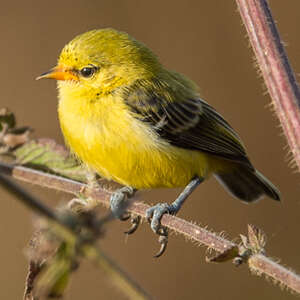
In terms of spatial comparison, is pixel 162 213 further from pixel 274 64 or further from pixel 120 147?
pixel 274 64

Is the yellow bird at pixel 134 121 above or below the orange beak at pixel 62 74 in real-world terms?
below

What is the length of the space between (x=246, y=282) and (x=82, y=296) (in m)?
1.77

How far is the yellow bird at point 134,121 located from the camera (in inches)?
151

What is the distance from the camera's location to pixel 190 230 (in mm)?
1801

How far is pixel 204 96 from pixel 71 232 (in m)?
6.59

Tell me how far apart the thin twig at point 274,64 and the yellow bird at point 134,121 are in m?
2.04

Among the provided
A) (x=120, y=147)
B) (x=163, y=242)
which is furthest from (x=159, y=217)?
(x=120, y=147)

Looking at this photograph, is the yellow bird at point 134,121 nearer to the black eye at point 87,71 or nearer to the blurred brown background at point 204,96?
the black eye at point 87,71

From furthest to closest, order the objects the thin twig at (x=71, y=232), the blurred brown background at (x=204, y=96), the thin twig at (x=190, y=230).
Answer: the blurred brown background at (x=204, y=96) < the thin twig at (x=190, y=230) < the thin twig at (x=71, y=232)

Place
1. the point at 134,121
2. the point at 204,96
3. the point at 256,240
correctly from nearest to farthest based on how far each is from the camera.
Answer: the point at 256,240
the point at 134,121
the point at 204,96

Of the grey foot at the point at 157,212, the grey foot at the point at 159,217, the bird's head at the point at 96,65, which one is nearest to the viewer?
the grey foot at the point at 159,217

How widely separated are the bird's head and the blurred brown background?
2592 millimetres

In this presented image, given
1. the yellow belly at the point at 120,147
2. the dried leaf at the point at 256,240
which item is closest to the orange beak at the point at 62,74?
the yellow belly at the point at 120,147

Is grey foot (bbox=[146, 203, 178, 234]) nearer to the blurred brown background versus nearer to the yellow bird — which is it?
the yellow bird
